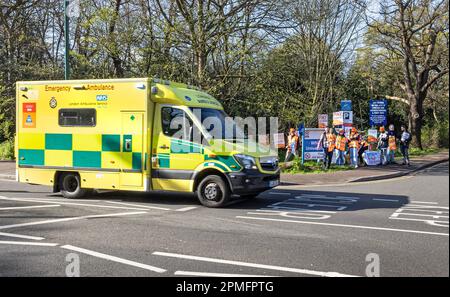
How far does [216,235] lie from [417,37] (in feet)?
93.1

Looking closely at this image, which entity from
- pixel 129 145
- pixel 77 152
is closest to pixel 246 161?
pixel 129 145

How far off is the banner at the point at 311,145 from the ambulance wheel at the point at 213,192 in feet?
32.0

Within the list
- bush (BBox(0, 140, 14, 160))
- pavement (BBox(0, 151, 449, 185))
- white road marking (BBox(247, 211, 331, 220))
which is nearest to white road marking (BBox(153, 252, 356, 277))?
white road marking (BBox(247, 211, 331, 220))

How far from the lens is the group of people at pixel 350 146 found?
18.2 metres

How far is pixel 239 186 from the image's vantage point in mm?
9531

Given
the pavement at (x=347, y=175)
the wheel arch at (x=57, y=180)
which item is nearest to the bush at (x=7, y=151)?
the pavement at (x=347, y=175)

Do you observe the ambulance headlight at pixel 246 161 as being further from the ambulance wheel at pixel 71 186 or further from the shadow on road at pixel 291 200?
the ambulance wheel at pixel 71 186

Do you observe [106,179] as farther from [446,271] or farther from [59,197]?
[446,271]

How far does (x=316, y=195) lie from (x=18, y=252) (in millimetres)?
7907

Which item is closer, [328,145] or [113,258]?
[113,258]

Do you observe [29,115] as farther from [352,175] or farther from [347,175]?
[352,175]

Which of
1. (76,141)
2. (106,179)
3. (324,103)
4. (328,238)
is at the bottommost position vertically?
(328,238)

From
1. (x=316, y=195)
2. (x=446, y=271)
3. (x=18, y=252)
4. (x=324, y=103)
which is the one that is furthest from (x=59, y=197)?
(x=324, y=103)

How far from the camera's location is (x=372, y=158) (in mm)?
19609
